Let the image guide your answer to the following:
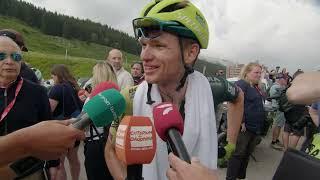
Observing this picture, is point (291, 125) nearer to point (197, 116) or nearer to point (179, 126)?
point (197, 116)

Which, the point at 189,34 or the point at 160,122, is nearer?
the point at 160,122

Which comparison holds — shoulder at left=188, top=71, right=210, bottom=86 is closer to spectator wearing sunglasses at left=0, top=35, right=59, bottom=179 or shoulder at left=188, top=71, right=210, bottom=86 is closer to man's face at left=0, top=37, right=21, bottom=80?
spectator wearing sunglasses at left=0, top=35, right=59, bottom=179

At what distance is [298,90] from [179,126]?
1.60 feet

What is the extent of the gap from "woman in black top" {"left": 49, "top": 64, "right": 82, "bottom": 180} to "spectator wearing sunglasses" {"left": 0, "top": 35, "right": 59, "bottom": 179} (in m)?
2.21

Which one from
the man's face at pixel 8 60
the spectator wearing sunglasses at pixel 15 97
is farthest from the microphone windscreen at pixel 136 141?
the man's face at pixel 8 60

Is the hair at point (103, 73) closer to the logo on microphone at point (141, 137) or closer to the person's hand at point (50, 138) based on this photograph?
the person's hand at point (50, 138)

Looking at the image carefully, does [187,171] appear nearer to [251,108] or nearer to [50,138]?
[50,138]

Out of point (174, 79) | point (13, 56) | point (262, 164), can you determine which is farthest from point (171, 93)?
point (262, 164)

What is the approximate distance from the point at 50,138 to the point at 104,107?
280 mm

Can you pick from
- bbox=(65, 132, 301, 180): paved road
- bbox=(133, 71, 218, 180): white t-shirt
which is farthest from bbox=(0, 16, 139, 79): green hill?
bbox=(133, 71, 218, 180): white t-shirt

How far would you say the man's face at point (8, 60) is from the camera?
3.45 m

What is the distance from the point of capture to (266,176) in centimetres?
780

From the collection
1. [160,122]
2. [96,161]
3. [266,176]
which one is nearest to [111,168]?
[160,122]

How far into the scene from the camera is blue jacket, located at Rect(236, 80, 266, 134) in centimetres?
687
